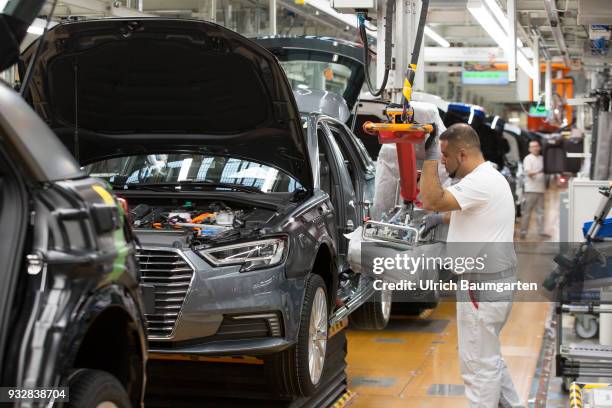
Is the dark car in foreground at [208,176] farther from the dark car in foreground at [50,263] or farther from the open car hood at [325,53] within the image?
the open car hood at [325,53]

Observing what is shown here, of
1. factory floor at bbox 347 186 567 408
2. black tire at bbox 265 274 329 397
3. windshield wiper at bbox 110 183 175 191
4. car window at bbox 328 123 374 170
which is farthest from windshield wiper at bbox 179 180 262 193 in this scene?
factory floor at bbox 347 186 567 408

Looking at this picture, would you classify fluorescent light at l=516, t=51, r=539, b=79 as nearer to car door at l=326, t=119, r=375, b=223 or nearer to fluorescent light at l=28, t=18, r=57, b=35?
car door at l=326, t=119, r=375, b=223

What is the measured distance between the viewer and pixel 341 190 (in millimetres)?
7441

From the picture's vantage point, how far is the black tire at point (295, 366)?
18.5 feet

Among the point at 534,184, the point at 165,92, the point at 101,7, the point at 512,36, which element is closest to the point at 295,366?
the point at 165,92

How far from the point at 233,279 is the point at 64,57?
178 centimetres

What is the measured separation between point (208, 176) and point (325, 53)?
3784 mm

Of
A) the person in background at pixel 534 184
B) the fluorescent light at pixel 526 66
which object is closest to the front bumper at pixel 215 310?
the fluorescent light at pixel 526 66

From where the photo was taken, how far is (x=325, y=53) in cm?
1003

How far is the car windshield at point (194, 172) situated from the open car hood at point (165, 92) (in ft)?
0.44

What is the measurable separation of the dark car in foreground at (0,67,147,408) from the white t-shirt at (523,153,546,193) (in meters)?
15.5

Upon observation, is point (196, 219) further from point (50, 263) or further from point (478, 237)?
point (50, 263)

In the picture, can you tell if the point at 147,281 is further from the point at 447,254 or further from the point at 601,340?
the point at 601,340

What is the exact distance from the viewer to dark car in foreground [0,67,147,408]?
117 inches
